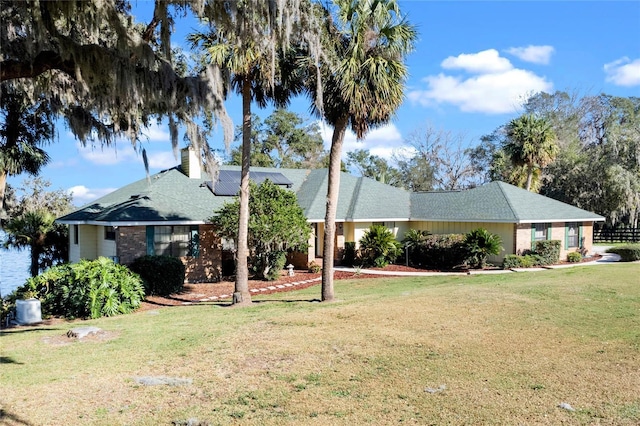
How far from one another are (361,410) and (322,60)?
9.81m

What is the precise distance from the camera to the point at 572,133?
45844 millimetres

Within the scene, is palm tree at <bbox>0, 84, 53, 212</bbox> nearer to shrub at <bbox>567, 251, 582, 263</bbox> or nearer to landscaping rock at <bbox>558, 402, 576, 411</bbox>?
landscaping rock at <bbox>558, 402, 576, 411</bbox>

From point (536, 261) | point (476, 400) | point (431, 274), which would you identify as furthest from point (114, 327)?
point (536, 261)

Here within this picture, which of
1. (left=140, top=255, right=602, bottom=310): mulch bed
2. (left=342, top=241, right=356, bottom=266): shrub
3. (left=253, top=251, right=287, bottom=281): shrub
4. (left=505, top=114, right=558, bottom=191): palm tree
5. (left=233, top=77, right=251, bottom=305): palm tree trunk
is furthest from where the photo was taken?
(left=505, top=114, right=558, bottom=191): palm tree

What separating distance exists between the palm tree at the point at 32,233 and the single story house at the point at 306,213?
1450 mm

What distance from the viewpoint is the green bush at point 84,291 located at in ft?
42.7

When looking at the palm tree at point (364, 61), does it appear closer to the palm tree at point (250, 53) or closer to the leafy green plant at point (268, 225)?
the palm tree at point (250, 53)

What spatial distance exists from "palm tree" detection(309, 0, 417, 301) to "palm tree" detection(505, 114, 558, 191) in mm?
19530

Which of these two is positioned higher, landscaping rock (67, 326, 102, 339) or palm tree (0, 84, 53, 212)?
palm tree (0, 84, 53, 212)

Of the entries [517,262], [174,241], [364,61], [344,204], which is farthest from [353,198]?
[364,61]

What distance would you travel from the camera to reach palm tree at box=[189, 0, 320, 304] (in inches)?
304

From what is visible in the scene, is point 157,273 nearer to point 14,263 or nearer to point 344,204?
point 14,263

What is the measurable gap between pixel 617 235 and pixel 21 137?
4213cm

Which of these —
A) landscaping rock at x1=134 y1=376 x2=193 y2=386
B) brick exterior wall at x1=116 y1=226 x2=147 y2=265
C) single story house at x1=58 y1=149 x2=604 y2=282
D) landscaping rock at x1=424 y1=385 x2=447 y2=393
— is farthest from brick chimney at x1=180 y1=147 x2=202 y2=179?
landscaping rock at x1=424 y1=385 x2=447 y2=393
